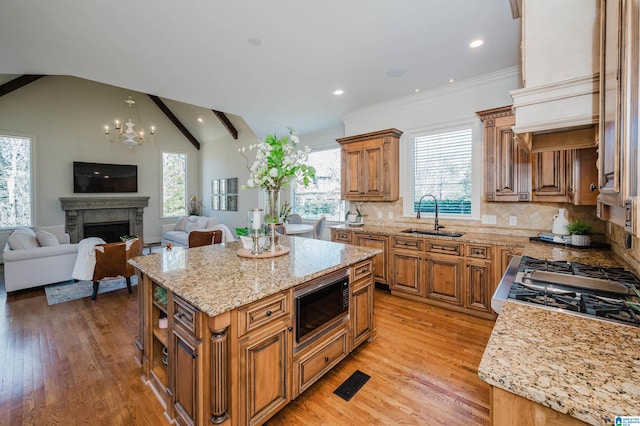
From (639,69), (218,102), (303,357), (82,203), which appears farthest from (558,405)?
(82,203)

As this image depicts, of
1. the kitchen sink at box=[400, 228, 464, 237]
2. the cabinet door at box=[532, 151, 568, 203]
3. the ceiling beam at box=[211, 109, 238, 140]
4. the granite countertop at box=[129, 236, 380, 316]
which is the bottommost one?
the granite countertop at box=[129, 236, 380, 316]

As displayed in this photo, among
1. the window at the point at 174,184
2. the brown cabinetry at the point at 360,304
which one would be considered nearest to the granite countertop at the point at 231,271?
the brown cabinetry at the point at 360,304

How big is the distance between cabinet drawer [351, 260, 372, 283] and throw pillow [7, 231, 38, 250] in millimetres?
4913

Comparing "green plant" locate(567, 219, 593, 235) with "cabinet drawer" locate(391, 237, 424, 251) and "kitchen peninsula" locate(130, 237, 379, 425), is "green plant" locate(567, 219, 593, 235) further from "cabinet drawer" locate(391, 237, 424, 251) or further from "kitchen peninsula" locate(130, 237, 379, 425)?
"kitchen peninsula" locate(130, 237, 379, 425)

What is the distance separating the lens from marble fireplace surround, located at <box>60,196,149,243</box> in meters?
6.73

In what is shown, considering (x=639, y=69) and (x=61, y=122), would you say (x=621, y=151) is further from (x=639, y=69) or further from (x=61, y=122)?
(x=61, y=122)

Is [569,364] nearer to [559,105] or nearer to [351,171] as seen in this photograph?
[559,105]

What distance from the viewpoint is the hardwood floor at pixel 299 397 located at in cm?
178

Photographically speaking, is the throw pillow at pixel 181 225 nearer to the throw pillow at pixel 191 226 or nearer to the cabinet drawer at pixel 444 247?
the throw pillow at pixel 191 226

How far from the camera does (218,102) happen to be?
15.3 ft

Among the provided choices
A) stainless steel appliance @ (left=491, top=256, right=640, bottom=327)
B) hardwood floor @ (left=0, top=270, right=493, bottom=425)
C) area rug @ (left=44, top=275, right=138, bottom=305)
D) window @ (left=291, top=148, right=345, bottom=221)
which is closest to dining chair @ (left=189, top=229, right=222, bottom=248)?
area rug @ (left=44, top=275, right=138, bottom=305)

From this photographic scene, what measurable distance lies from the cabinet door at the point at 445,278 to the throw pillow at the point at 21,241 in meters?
5.73

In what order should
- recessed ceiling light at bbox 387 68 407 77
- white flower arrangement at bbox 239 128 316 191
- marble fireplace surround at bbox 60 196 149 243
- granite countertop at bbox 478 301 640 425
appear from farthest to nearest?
marble fireplace surround at bbox 60 196 149 243 < recessed ceiling light at bbox 387 68 407 77 < white flower arrangement at bbox 239 128 316 191 < granite countertop at bbox 478 301 640 425

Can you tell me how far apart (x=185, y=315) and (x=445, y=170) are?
379 centimetres
